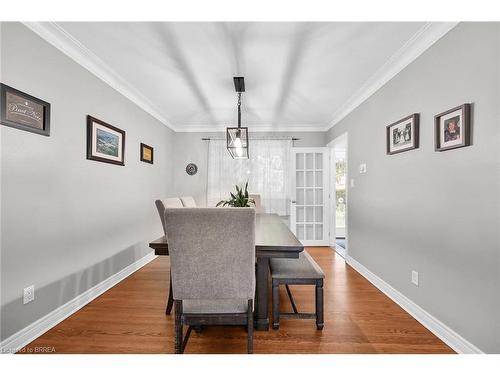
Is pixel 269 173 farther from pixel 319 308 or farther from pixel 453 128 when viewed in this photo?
pixel 453 128

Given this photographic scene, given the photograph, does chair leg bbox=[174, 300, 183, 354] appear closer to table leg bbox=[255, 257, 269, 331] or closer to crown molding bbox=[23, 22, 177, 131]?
table leg bbox=[255, 257, 269, 331]

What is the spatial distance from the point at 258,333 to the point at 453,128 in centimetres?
206

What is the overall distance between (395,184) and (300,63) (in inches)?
61.2

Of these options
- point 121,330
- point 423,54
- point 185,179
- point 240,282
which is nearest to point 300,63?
point 423,54

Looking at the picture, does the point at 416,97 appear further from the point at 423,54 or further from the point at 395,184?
the point at 395,184

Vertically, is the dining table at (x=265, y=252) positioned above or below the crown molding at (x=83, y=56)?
below

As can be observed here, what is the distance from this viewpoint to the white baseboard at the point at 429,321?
1713 millimetres

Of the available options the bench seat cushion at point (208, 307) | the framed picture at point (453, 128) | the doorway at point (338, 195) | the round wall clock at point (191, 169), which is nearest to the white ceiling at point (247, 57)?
the framed picture at point (453, 128)

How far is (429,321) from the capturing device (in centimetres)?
204

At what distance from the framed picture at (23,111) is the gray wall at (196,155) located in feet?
10.2


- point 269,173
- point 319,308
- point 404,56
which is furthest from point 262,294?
point 269,173

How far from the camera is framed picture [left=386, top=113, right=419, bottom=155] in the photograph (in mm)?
2229

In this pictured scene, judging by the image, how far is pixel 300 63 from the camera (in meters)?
2.56

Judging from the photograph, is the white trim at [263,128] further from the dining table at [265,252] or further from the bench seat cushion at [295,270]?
the bench seat cushion at [295,270]
